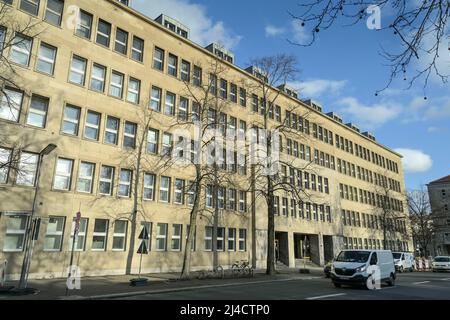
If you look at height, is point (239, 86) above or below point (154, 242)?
above

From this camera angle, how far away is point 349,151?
5497 centimetres

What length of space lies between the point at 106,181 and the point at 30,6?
11.5 m

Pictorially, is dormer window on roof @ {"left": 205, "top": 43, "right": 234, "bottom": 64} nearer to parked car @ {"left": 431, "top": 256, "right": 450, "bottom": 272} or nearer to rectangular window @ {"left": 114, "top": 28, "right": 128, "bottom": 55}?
rectangular window @ {"left": 114, "top": 28, "right": 128, "bottom": 55}

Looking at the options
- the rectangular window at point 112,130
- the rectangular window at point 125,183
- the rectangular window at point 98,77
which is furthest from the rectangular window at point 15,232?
the rectangular window at point 98,77

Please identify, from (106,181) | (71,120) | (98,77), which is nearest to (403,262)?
(106,181)

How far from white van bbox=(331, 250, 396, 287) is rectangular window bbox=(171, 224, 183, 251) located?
42.2 ft

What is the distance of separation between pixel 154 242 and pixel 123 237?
2.57m

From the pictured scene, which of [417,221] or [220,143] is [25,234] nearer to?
[220,143]

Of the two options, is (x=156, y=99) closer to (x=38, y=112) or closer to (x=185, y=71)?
(x=185, y=71)

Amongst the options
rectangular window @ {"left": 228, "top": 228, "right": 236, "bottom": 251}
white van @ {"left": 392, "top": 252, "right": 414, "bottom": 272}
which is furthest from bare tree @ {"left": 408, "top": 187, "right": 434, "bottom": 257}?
rectangular window @ {"left": 228, "top": 228, "right": 236, "bottom": 251}

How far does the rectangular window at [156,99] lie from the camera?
2842 centimetres

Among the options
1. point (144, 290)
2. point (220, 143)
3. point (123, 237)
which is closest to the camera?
point (144, 290)

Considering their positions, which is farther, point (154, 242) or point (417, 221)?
Result: point (417, 221)
